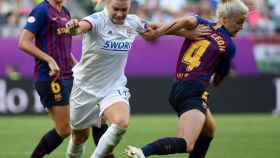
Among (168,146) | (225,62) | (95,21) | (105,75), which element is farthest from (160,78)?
(168,146)

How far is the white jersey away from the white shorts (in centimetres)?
6

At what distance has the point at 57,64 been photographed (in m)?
10.6

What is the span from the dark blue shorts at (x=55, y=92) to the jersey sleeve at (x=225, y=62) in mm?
1903

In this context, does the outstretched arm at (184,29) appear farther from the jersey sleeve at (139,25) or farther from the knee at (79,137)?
the knee at (79,137)

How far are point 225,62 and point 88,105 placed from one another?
158cm

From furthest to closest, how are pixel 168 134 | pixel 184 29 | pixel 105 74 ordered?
pixel 168 134 → pixel 105 74 → pixel 184 29

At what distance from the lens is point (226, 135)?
16.5 meters

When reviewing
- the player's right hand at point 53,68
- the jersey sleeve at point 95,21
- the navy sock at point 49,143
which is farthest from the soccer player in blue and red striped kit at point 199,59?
the navy sock at point 49,143

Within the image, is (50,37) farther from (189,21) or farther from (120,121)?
(189,21)

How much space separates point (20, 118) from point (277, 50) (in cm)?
678

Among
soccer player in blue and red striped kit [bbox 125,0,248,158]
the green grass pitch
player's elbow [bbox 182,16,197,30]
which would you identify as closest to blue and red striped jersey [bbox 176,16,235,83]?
soccer player in blue and red striped kit [bbox 125,0,248,158]

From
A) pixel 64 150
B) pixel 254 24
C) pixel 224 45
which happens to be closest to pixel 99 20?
pixel 224 45

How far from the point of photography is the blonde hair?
9461mm

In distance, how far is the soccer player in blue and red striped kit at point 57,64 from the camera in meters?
10.6
